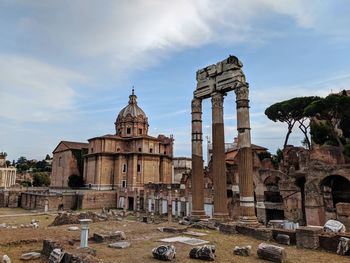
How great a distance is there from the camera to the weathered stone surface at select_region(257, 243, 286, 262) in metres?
6.52

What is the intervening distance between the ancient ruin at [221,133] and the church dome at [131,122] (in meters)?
35.0

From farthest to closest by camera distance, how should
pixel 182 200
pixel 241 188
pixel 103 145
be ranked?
pixel 103 145, pixel 182 200, pixel 241 188

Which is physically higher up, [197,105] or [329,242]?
[197,105]

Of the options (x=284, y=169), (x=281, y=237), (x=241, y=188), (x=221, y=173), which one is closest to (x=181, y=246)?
(x=281, y=237)

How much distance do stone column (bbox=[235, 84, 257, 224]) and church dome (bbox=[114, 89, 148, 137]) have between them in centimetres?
3755

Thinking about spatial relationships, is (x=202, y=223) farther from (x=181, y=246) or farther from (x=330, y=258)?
(x=330, y=258)

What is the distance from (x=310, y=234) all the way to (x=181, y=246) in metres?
3.53

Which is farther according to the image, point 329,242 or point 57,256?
point 329,242

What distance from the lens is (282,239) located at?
876 cm

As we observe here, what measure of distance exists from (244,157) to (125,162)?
3417 cm

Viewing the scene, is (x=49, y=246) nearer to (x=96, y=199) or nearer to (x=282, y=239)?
(x=282, y=239)

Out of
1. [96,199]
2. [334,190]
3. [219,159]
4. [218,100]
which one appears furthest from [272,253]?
[96,199]

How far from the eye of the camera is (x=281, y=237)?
882cm

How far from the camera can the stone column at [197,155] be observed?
14156mm
